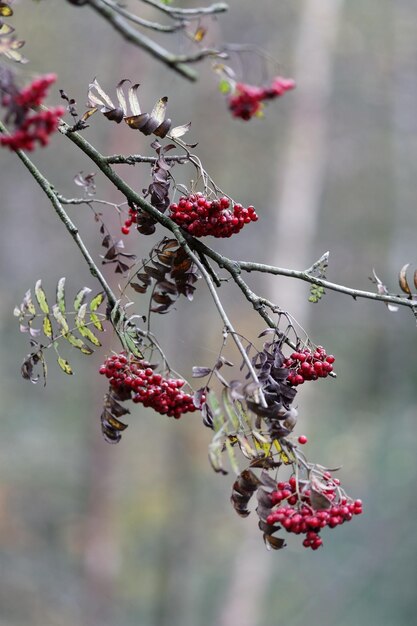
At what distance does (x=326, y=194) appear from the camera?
43.2ft

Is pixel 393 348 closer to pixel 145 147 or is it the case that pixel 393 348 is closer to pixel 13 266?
pixel 145 147

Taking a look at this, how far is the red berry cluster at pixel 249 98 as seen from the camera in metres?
1.29

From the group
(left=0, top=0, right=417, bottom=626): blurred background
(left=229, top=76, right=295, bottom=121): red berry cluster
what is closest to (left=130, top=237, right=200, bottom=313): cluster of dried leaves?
Result: (left=229, top=76, right=295, bottom=121): red berry cluster

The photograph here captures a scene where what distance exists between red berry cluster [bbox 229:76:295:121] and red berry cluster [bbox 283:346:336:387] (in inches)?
21.9

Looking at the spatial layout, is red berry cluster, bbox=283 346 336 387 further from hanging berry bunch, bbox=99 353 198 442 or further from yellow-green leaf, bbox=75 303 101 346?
yellow-green leaf, bbox=75 303 101 346

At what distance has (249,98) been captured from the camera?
130cm

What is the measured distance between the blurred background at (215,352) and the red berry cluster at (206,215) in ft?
22.4

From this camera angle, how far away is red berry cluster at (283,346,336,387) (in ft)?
5.46

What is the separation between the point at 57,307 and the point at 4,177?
36.7ft

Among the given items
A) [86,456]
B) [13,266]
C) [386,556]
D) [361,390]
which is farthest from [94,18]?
[386,556]

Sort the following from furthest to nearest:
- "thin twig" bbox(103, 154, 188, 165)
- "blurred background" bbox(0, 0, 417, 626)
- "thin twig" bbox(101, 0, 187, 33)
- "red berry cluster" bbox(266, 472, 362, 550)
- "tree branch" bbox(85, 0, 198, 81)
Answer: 1. "blurred background" bbox(0, 0, 417, 626)
2. "thin twig" bbox(103, 154, 188, 165)
3. "red berry cluster" bbox(266, 472, 362, 550)
4. "thin twig" bbox(101, 0, 187, 33)
5. "tree branch" bbox(85, 0, 198, 81)

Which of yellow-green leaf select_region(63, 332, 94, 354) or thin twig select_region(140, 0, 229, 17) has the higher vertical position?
thin twig select_region(140, 0, 229, 17)

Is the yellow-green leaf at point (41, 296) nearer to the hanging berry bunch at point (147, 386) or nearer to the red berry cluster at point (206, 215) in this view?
the hanging berry bunch at point (147, 386)

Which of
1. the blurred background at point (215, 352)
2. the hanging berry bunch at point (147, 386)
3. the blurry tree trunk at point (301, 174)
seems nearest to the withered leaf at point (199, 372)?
the hanging berry bunch at point (147, 386)
